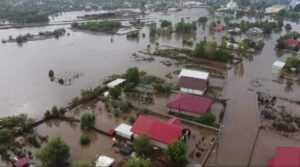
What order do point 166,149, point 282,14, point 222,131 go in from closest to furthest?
1. point 166,149
2. point 222,131
3. point 282,14

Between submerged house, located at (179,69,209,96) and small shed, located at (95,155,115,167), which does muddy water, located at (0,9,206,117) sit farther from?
small shed, located at (95,155,115,167)

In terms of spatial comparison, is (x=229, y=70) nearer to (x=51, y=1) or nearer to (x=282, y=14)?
(x=282, y=14)

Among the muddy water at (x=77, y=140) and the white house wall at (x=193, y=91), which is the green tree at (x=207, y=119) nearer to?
the white house wall at (x=193, y=91)

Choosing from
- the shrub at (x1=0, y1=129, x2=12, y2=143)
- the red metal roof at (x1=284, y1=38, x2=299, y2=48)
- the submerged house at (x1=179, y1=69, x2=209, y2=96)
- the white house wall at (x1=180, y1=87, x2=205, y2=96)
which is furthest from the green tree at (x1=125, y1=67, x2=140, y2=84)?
the red metal roof at (x1=284, y1=38, x2=299, y2=48)

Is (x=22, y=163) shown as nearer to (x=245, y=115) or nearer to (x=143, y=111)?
(x=143, y=111)

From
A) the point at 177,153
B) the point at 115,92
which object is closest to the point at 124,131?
the point at 177,153

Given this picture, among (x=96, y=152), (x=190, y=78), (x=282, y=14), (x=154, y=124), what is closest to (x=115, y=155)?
(x=96, y=152)
